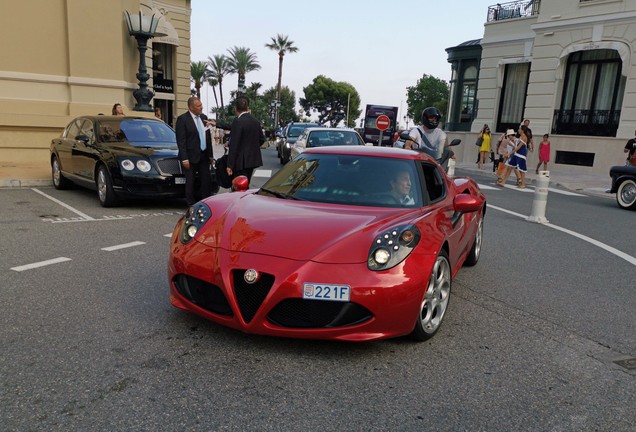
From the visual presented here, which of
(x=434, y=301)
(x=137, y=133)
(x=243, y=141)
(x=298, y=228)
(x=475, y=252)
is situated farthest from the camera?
(x=137, y=133)

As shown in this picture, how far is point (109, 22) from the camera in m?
15.3

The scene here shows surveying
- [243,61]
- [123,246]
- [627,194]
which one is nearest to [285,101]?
[243,61]

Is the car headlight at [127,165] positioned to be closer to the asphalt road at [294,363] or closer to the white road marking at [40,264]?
the asphalt road at [294,363]

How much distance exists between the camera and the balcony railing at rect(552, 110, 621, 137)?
22.0 metres

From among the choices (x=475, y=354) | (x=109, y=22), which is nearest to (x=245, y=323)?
(x=475, y=354)

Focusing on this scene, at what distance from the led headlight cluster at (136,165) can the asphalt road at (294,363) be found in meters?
2.83

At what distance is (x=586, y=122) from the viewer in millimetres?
22734

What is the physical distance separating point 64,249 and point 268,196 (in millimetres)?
A: 2884

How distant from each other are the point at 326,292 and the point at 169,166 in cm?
599

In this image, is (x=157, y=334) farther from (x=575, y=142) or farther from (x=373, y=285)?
(x=575, y=142)

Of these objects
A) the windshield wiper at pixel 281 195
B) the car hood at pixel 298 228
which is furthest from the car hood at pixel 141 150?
the car hood at pixel 298 228

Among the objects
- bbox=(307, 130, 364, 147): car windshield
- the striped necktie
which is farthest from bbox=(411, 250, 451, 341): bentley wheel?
bbox=(307, 130, 364, 147): car windshield

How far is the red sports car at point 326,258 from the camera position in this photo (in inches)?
124

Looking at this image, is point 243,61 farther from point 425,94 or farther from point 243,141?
point 243,141
